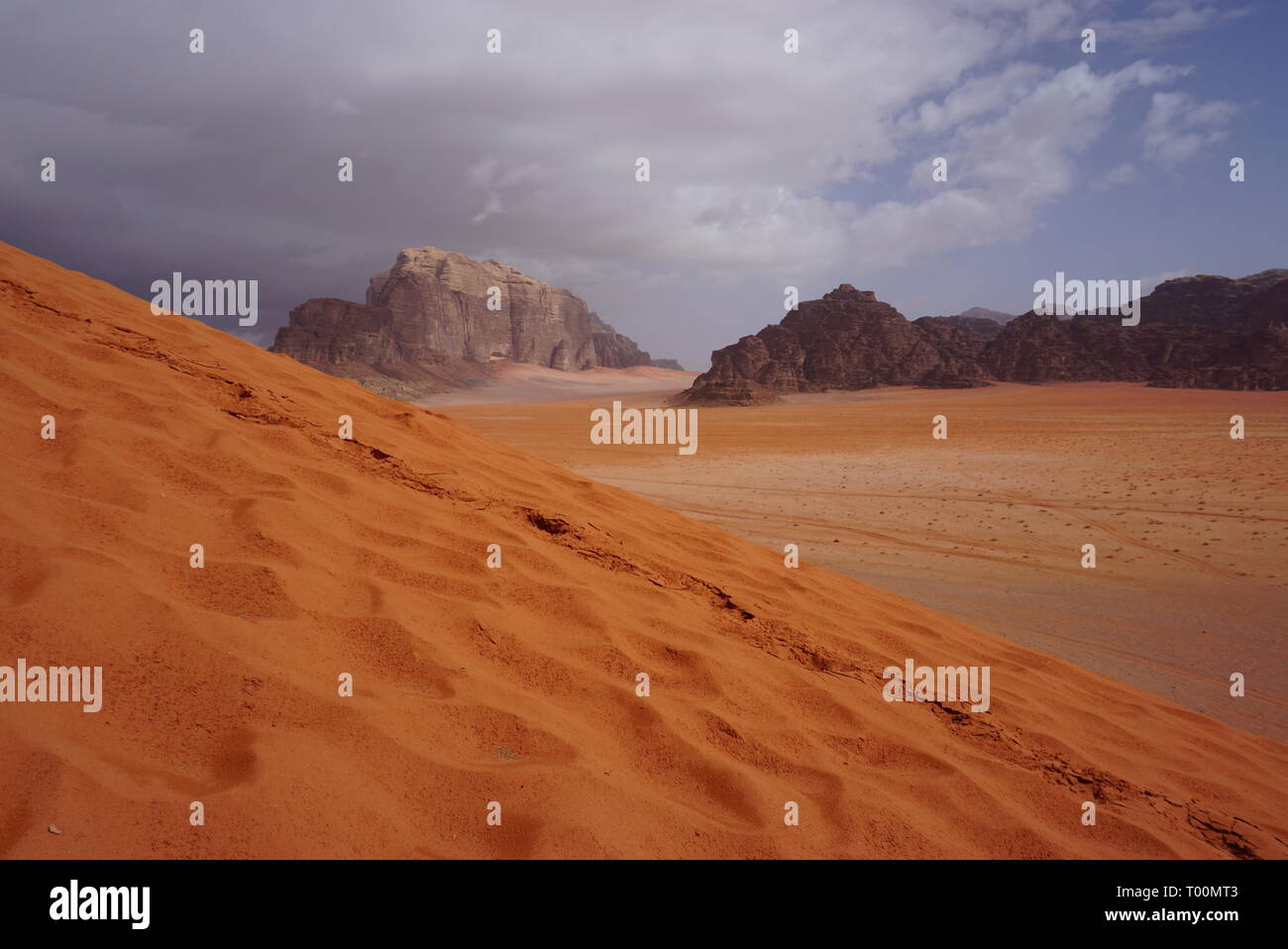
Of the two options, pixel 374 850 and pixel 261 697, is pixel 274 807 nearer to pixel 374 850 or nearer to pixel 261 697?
pixel 374 850

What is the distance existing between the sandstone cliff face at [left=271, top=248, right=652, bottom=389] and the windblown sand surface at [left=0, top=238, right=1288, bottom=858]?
85.2 metres

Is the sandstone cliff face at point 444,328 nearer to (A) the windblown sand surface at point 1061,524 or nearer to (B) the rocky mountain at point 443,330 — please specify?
(B) the rocky mountain at point 443,330

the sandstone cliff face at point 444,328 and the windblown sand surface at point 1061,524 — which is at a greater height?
the sandstone cliff face at point 444,328

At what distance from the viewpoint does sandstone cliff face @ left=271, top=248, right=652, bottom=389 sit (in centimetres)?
9819

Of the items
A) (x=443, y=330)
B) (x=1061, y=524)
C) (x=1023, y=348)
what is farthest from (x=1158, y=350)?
(x=443, y=330)

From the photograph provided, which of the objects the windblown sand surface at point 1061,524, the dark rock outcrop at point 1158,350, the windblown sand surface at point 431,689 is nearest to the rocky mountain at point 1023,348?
the dark rock outcrop at point 1158,350

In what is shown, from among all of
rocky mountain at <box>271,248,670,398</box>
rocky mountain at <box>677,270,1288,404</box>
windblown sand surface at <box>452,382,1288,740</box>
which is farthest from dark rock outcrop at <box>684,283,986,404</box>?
windblown sand surface at <box>452,382,1288,740</box>

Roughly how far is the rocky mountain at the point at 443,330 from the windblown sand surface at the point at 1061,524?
231 ft

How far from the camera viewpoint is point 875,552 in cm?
966

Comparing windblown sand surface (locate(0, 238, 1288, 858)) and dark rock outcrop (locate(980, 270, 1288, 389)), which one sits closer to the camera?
windblown sand surface (locate(0, 238, 1288, 858))

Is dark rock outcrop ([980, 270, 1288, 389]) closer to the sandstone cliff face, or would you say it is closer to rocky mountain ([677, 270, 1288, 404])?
rocky mountain ([677, 270, 1288, 404])

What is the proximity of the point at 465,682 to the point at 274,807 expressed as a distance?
0.85 m

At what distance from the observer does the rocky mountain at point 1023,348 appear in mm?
58719
